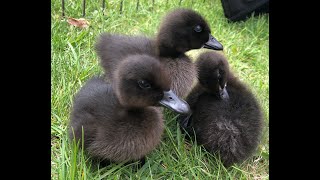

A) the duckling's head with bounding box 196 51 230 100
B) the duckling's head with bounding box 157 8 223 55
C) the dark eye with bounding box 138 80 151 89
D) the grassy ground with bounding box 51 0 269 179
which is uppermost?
the duckling's head with bounding box 157 8 223 55

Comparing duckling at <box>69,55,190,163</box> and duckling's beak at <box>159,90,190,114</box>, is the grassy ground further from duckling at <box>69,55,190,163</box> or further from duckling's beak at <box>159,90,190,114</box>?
duckling's beak at <box>159,90,190,114</box>

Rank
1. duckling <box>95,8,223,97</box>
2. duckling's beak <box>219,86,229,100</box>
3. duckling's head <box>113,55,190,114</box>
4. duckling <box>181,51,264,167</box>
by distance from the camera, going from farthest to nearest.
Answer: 1. duckling <box>95,8,223,97</box>
2. duckling's beak <box>219,86,229,100</box>
3. duckling <box>181,51,264,167</box>
4. duckling's head <box>113,55,190,114</box>

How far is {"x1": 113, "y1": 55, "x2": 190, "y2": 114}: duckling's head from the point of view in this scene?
5.64 feet

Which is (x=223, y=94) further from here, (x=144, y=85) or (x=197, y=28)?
(x=144, y=85)

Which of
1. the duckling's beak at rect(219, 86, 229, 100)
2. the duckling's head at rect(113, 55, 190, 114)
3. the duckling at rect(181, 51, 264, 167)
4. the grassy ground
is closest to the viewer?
the duckling's head at rect(113, 55, 190, 114)

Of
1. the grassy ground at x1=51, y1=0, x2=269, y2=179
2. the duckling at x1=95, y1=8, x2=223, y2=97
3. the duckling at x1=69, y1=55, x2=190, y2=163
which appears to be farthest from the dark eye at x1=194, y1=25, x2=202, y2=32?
the duckling at x1=69, y1=55, x2=190, y2=163

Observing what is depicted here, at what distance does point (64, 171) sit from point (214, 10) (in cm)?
299

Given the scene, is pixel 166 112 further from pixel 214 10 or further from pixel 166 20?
pixel 214 10

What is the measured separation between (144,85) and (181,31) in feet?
2.40

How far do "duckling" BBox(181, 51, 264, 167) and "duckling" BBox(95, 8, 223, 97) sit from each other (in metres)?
0.10

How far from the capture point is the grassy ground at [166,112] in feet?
6.11

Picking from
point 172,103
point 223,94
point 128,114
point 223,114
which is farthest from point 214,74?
point 128,114
